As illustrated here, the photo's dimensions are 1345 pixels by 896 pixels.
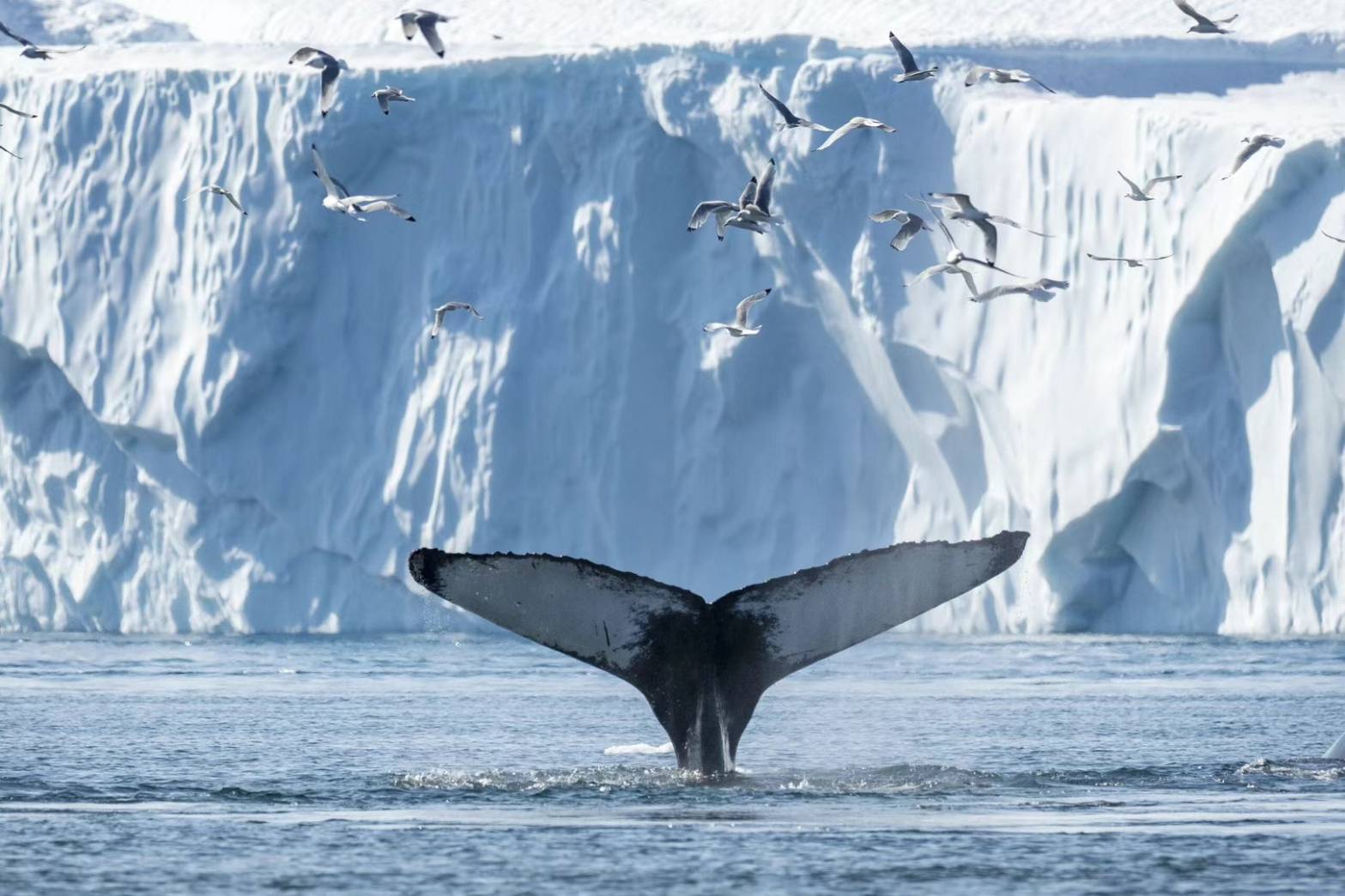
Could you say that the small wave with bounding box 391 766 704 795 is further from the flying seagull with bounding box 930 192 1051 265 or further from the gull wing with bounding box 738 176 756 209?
the gull wing with bounding box 738 176 756 209

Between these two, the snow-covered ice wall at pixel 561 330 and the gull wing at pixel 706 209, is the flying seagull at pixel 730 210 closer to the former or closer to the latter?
the gull wing at pixel 706 209

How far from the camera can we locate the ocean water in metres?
9.55

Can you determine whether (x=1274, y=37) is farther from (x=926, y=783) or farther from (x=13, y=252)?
(x=926, y=783)

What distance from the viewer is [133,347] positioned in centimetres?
3825

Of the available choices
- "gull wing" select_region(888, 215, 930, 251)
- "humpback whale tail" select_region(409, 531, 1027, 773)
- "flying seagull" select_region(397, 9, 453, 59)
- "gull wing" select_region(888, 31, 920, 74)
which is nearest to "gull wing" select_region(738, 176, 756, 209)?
"gull wing" select_region(888, 215, 930, 251)

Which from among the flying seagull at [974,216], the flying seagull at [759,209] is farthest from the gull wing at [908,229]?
the flying seagull at [759,209]

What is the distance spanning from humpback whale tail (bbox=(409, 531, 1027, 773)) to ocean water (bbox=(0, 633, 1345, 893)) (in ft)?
2.57

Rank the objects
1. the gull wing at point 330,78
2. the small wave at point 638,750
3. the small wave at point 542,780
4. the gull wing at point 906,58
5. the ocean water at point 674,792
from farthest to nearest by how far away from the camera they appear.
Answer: the gull wing at point 906,58 < the gull wing at point 330,78 < the small wave at point 638,750 < the small wave at point 542,780 < the ocean water at point 674,792

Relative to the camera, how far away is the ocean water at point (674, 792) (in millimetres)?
9555

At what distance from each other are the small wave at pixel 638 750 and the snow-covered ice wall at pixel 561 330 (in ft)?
58.7

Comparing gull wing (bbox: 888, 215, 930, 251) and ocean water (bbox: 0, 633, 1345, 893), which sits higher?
gull wing (bbox: 888, 215, 930, 251)

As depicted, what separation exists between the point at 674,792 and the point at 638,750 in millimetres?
3948

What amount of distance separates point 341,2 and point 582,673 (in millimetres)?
36171

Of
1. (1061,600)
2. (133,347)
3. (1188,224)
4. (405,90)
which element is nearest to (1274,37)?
(1188,224)
